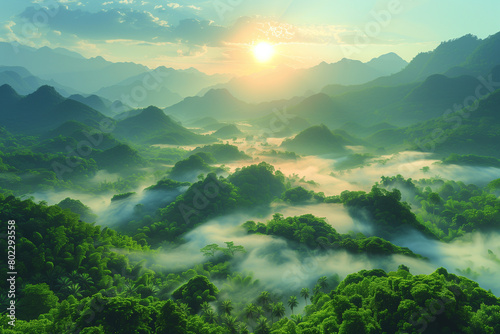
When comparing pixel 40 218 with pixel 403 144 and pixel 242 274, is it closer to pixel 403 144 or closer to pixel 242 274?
pixel 242 274

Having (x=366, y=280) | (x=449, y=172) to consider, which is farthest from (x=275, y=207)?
(x=449, y=172)

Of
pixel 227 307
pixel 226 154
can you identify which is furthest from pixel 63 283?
pixel 226 154

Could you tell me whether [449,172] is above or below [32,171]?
below

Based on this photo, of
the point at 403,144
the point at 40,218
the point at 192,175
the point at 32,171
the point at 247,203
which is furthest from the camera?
the point at 403,144

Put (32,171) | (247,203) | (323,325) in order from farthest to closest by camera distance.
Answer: (32,171), (247,203), (323,325)

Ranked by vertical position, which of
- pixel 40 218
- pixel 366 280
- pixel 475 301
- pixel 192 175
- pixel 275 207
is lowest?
pixel 475 301

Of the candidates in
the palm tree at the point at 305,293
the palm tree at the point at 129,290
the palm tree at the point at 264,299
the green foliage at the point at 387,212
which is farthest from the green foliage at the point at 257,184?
the palm tree at the point at 129,290

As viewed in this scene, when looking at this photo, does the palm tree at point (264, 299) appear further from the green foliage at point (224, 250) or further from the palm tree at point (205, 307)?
the green foliage at point (224, 250)

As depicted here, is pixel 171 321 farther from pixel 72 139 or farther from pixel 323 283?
pixel 72 139
